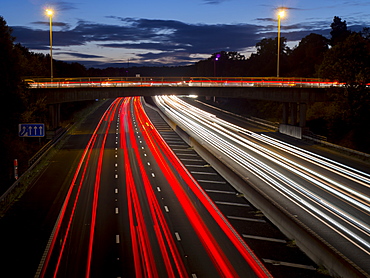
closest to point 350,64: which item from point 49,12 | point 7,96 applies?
point 49,12

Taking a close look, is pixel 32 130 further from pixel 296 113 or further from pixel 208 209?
pixel 296 113

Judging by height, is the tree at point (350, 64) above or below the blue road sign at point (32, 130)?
above

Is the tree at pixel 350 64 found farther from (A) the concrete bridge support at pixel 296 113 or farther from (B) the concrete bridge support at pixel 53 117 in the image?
(B) the concrete bridge support at pixel 53 117

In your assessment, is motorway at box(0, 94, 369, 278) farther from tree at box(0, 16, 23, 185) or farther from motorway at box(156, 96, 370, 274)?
tree at box(0, 16, 23, 185)

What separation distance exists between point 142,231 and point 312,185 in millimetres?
14695

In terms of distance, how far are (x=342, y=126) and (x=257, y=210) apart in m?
33.2

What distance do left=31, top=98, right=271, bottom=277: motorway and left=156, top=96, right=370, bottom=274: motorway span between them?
15.2ft

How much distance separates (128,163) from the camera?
41.9 m

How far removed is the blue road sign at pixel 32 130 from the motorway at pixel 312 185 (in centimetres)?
1582

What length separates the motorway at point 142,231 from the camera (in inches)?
714

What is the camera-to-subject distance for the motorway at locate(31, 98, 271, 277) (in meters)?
18.1

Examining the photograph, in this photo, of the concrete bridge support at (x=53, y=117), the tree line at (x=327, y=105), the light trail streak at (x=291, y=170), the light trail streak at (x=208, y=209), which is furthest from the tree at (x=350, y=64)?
the concrete bridge support at (x=53, y=117)

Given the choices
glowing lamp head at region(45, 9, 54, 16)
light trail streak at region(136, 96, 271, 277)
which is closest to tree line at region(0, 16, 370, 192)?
glowing lamp head at region(45, 9, 54, 16)

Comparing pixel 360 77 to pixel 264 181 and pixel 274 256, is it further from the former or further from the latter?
pixel 274 256
